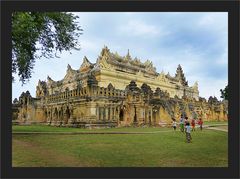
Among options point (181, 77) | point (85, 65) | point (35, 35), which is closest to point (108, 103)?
point (35, 35)

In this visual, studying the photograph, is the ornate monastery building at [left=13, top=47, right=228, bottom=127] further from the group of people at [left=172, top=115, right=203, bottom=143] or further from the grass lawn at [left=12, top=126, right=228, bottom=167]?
the grass lawn at [left=12, top=126, right=228, bottom=167]

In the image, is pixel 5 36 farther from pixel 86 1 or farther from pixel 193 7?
pixel 193 7

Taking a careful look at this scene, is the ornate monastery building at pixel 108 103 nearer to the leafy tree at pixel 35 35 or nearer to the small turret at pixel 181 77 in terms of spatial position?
the leafy tree at pixel 35 35

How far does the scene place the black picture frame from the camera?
988 centimetres

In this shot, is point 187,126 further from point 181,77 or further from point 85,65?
point 181,77

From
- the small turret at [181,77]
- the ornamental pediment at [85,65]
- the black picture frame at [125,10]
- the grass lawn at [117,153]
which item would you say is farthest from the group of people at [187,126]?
the small turret at [181,77]

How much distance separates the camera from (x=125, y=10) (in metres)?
10.3

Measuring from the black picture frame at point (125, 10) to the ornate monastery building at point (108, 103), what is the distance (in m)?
14.4

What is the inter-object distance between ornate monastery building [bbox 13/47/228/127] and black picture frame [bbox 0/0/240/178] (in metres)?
14.4

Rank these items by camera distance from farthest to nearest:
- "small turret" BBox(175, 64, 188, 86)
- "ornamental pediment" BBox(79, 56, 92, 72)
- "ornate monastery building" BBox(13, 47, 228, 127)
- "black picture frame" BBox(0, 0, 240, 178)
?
1. "small turret" BBox(175, 64, 188, 86)
2. "ornamental pediment" BBox(79, 56, 92, 72)
3. "ornate monastery building" BBox(13, 47, 228, 127)
4. "black picture frame" BBox(0, 0, 240, 178)

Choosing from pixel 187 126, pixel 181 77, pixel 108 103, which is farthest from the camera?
pixel 181 77

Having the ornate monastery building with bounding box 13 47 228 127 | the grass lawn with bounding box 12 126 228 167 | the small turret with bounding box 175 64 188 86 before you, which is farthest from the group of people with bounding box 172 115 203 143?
the small turret with bounding box 175 64 188 86

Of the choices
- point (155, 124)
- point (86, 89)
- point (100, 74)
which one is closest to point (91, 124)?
point (86, 89)

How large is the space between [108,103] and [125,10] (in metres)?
16.3
